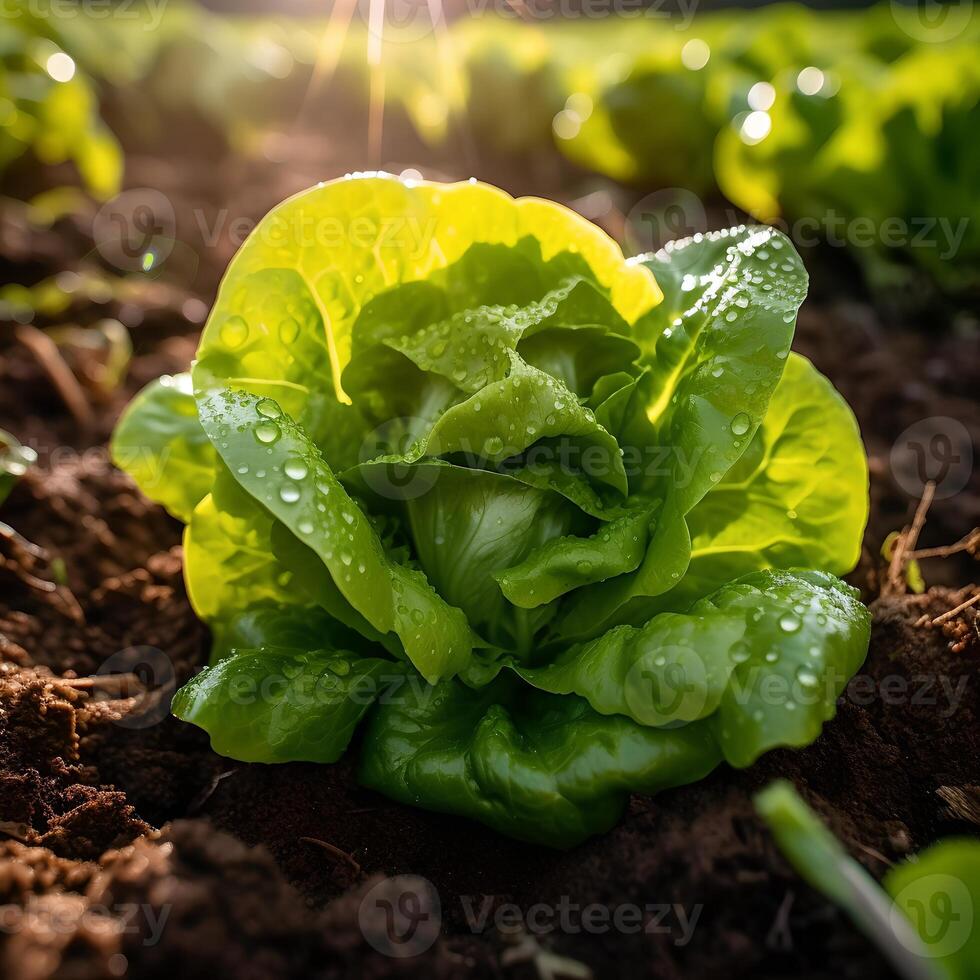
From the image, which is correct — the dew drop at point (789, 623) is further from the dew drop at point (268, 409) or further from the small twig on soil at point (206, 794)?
the small twig on soil at point (206, 794)

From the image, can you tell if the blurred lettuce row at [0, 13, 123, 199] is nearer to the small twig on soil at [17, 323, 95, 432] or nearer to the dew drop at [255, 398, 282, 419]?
the small twig on soil at [17, 323, 95, 432]

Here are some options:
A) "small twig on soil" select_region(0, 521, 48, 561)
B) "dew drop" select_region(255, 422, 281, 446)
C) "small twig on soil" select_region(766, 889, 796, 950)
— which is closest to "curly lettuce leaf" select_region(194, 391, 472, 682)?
"dew drop" select_region(255, 422, 281, 446)

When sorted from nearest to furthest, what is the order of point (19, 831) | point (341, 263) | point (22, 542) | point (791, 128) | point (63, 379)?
point (19, 831), point (341, 263), point (22, 542), point (63, 379), point (791, 128)

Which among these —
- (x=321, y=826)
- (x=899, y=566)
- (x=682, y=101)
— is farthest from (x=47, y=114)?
(x=899, y=566)

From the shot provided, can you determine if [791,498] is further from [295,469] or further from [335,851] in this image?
[335,851]

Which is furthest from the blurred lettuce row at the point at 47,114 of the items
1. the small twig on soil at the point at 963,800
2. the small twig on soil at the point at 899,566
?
the small twig on soil at the point at 963,800

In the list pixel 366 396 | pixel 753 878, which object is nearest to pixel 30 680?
pixel 366 396
